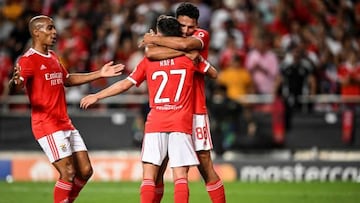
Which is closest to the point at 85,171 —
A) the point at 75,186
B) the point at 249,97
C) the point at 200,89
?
the point at 75,186

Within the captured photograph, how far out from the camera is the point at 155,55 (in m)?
10.4

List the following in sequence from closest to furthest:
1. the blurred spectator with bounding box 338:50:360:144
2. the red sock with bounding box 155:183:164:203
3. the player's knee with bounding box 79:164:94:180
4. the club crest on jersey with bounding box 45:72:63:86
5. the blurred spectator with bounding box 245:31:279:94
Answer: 1. the red sock with bounding box 155:183:164:203
2. the club crest on jersey with bounding box 45:72:63:86
3. the player's knee with bounding box 79:164:94:180
4. the blurred spectator with bounding box 338:50:360:144
5. the blurred spectator with bounding box 245:31:279:94

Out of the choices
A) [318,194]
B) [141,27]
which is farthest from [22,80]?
[141,27]

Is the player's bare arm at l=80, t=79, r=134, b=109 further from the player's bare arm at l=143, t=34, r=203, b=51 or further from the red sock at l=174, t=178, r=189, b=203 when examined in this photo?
the red sock at l=174, t=178, r=189, b=203

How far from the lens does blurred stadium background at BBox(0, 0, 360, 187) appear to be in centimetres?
1900

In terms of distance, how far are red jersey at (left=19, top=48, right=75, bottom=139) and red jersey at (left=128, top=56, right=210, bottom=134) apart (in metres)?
1.38

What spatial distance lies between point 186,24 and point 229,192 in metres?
5.53

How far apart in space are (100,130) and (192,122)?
9591mm

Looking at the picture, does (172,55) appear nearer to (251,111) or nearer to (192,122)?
(192,122)

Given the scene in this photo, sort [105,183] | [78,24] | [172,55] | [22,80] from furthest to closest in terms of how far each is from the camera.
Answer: [78,24]
[105,183]
[22,80]
[172,55]

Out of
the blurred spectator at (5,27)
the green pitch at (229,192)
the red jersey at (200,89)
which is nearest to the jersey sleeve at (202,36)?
the red jersey at (200,89)

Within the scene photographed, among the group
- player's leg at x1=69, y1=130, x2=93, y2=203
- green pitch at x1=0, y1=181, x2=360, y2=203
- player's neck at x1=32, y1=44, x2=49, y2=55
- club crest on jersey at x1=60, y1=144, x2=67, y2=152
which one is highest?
player's neck at x1=32, y1=44, x2=49, y2=55

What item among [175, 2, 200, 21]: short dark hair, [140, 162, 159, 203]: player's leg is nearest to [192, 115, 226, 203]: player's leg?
[140, 162, 159, 203]: player's leg

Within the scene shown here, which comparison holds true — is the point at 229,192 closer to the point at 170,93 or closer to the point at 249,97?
the point at 249,97
